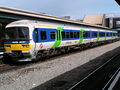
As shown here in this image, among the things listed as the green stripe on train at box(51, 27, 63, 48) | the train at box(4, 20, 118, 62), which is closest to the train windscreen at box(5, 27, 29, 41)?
the train at box(4, 20, 118, 62)

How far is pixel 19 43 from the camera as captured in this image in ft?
43.8

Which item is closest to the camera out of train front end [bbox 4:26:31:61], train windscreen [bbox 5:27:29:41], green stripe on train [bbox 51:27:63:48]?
train front end [bbox 4:26:31:61]

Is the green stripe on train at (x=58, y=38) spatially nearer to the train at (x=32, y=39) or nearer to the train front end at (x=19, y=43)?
the train at (x=32, y=39)

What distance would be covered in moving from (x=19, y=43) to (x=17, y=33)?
2.38 ft

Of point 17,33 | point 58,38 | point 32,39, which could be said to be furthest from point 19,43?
point 58,38

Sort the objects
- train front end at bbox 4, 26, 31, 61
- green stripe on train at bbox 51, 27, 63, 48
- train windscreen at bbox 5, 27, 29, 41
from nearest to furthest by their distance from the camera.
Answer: train front end at bbox 4, 26, 31, 61
train windscreen at bbox 5, 27, 29, 41
green stripe on train at bbox 51, 27, 63, 48

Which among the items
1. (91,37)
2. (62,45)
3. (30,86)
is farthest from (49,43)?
(91,37)

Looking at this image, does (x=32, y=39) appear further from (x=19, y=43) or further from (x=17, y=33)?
(x=17, y=33)

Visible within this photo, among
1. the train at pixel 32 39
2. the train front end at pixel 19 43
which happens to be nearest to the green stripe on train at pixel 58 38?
the train at pixel 32 39

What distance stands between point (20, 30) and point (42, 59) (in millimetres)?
3589

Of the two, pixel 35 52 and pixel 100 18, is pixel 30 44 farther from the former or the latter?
pixel 100 18

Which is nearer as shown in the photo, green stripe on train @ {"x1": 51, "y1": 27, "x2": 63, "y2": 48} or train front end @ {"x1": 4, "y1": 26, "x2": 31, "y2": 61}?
train front end @ {"x1": 4, "y1": 26, "x2": 31, "y2": 61}

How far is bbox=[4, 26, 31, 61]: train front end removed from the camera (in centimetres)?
1327

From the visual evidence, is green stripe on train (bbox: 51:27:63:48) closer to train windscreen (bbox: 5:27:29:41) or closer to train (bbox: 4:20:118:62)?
train (bbox: 4:20:118:62)
